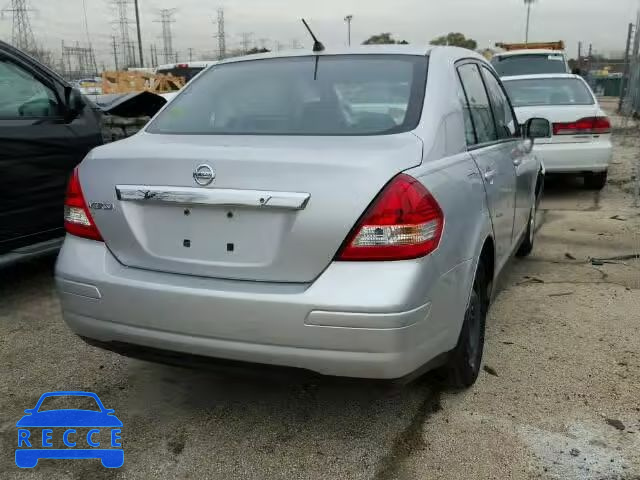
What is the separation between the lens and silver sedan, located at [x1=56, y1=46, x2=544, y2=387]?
6.89ft

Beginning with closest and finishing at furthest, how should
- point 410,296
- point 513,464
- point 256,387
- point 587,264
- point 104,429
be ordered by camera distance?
1. point 410,296
2. point 513,464
3. point 104,429
4. point 256,387
5. point 587,264

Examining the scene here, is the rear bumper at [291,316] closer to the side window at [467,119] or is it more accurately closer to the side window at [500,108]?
the side window at [467,119]

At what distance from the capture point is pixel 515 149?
394 centimetres

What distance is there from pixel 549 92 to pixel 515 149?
4715mm

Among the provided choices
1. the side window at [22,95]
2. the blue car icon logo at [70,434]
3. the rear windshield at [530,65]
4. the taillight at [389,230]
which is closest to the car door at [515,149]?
the taillight at [389,230]

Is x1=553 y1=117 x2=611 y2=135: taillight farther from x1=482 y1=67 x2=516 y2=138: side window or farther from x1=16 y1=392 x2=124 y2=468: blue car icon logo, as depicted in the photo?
x1=16 y1=392 x2=124 y2=468: blue car icon logo

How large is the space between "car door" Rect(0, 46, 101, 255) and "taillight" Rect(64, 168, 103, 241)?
5.38 ft

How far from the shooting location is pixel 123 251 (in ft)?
7.88

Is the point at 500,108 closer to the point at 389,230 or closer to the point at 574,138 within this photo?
the point at 389,230

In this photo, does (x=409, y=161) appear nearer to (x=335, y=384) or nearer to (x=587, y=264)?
(x=335, y=384)

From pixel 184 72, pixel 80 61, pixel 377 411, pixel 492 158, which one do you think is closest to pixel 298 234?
pixel 377 411

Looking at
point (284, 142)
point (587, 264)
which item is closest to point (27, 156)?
point (284, 142)

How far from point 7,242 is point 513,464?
331cm

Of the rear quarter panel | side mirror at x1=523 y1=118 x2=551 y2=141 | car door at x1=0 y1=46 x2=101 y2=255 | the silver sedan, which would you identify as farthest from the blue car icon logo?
side mirror at x1=523 y1=118 x2=551 y2=141
